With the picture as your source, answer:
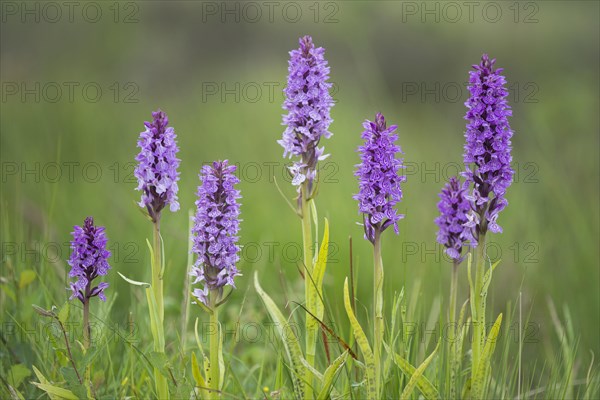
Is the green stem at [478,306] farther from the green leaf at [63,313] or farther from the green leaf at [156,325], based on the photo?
the green leaf at [63,313]

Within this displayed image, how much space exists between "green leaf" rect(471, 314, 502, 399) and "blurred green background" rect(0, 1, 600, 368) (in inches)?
23.7

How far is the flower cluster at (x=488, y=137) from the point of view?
2717 millimetres

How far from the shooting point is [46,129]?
9086 mm

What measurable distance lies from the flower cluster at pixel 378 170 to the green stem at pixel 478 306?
422 mm

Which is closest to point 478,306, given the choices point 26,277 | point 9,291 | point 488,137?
point 488,137

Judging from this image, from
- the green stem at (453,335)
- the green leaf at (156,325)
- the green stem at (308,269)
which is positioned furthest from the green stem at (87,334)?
the green stem at (453,335)

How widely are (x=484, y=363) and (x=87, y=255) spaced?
1.66 m

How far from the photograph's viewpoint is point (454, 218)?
3.06m

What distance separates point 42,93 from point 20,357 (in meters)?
7.37

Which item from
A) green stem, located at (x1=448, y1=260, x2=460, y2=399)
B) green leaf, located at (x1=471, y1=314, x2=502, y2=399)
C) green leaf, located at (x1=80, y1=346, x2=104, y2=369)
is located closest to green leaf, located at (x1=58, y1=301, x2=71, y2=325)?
green leaf, located at (x1=80, y1=346, x2=104, y2=369)

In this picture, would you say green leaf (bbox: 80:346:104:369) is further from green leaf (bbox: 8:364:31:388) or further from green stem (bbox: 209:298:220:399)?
green leaf (bbox: 8:364:31:388)

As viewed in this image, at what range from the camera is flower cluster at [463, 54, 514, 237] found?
2.72 m

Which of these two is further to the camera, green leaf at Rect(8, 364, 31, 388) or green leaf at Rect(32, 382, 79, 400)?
green leaf at Rect(8, 364, 31, 388)

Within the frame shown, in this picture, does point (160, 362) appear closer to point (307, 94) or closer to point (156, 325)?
point (156, 325)
